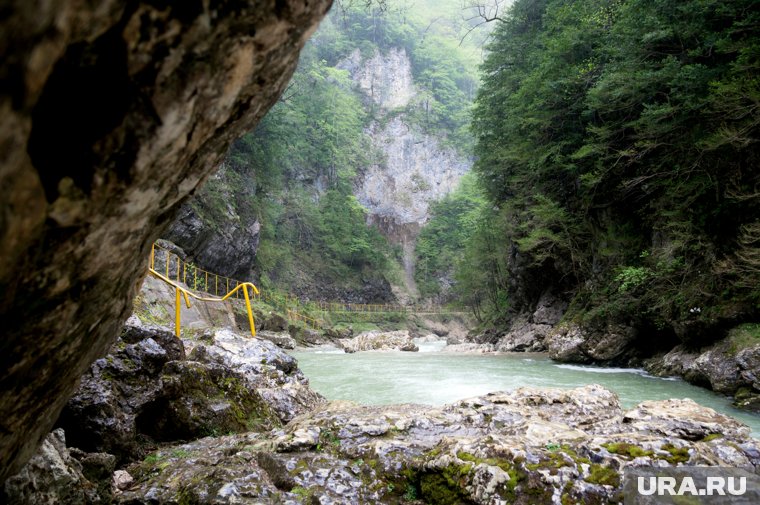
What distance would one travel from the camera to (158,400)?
165 inches

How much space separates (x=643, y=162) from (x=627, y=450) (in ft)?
36.9

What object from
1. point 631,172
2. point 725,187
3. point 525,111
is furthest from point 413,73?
point 725,187

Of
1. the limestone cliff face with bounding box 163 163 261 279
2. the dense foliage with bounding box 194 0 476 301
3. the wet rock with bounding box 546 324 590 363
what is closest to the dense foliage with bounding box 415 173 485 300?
the dense foliage with bounding box 194 0 476 301

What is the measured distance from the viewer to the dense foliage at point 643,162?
820cm

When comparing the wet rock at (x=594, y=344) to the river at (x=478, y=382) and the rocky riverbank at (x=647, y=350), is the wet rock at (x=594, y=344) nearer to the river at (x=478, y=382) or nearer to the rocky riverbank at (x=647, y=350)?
the rocky riverbank at (x=647, y=350)

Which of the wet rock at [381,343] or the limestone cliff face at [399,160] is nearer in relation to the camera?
the wet rock at [381,343]

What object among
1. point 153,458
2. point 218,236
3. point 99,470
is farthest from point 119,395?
point 218,236

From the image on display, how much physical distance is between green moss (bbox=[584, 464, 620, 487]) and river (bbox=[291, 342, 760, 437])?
3926mm

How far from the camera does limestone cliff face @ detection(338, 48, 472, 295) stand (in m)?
50.9

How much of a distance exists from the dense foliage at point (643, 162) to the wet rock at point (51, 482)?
30.7 feet

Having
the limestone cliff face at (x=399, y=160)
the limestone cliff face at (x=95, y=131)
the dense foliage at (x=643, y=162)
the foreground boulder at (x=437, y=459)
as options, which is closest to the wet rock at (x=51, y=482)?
the foreground boulder at (x=437, y=459)

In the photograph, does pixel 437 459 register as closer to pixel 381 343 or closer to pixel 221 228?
pixel 221 228

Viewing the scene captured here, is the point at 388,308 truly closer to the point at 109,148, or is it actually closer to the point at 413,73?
the point at 413,73

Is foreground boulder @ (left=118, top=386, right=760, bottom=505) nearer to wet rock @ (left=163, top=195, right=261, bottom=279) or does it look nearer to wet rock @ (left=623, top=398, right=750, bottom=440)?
wet rock @ (left=623, top=398, right=750, bottom=440)
